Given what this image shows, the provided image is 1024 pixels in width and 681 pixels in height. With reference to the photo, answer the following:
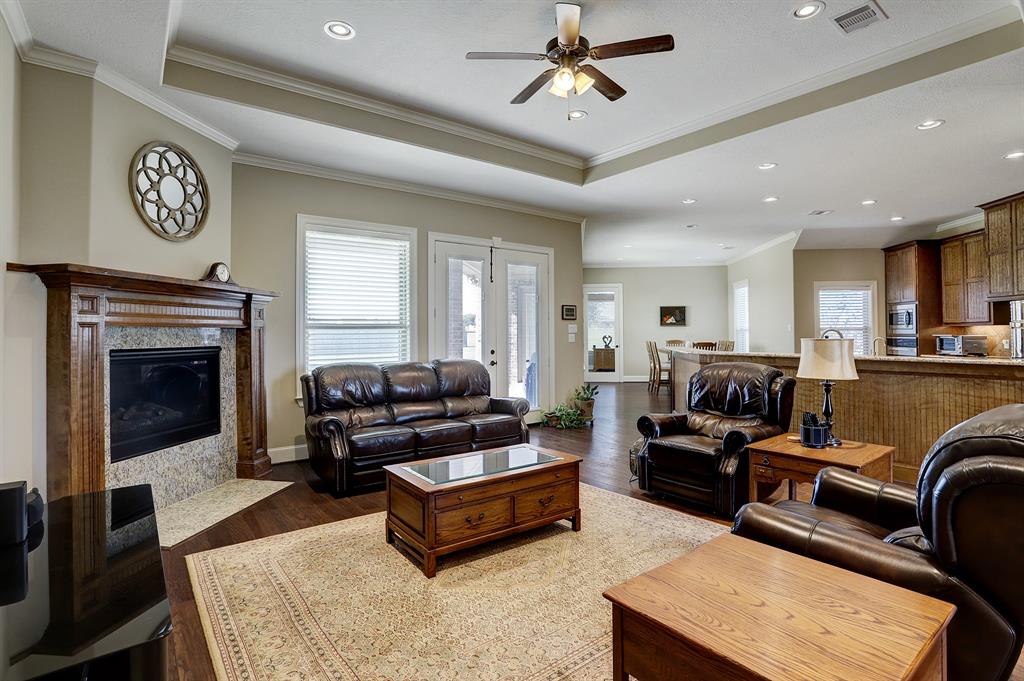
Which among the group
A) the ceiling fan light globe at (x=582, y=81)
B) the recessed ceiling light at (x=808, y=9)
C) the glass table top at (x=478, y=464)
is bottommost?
the glass table top at (x=478, y=464)

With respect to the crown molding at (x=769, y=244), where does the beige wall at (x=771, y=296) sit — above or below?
below

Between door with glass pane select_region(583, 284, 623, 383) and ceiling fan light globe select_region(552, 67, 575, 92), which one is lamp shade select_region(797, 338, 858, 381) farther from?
door with glass pane select_region(583, 284, 623, 383)

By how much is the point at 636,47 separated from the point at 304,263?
3669mm

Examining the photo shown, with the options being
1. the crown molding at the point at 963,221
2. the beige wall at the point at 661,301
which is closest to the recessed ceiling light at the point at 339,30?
the crown molding at the point at 963,221

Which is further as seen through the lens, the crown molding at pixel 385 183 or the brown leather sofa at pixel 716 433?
the crown molding at pixel 385 183

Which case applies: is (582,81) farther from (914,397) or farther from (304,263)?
(914,397)

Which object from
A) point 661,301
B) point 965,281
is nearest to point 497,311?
point 965,281

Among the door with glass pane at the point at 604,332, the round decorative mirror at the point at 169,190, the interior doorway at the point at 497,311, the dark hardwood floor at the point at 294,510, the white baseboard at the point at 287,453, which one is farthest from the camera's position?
the door with glass pane at the point at 604,332

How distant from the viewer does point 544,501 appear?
3057 millimetres

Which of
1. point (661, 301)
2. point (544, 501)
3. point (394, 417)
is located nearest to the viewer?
point (544, 501)

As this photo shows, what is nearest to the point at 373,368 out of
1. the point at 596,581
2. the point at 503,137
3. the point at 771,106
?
the point at 503,137

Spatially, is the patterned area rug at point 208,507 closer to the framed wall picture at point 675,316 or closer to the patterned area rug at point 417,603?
the patterned area rug at point 417,603

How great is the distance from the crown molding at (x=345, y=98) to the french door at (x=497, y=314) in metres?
1.48

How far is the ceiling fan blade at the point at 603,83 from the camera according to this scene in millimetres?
2934
